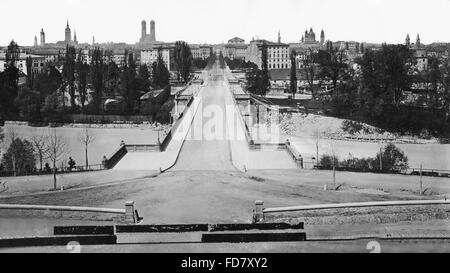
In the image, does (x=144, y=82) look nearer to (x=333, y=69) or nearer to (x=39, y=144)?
(x=333, y=69)

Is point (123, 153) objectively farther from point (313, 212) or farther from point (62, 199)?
point (313, 212)

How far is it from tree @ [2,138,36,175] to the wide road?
219 inches

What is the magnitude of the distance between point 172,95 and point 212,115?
761 cm

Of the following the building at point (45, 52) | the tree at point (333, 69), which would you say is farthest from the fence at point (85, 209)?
the tree at point (333, 69)

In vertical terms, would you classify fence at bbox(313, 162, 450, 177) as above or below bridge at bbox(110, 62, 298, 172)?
below

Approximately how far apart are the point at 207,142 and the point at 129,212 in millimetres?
13271

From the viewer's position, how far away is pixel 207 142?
1023 inches

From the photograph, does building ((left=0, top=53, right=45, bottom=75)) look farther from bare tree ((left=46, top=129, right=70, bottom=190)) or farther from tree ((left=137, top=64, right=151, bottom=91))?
tree ((left=137, top=64, right=151, bottom=91))

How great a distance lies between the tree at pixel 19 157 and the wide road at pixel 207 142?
5.56 meters

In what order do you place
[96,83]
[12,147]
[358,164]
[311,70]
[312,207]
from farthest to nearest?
[311,70] < [96,83] < [358,164] < [12,147] < [312,207]

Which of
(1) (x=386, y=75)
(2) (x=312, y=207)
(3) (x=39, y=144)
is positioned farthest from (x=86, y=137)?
(1) (x=386, y=75)

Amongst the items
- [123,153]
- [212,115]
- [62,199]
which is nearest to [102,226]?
[62,199]

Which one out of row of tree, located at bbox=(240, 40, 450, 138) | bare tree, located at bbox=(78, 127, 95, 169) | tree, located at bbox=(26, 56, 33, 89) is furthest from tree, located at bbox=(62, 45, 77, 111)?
row of tree, located at bbox=(240, 40, 450, 138)

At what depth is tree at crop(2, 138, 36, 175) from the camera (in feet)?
59.8
